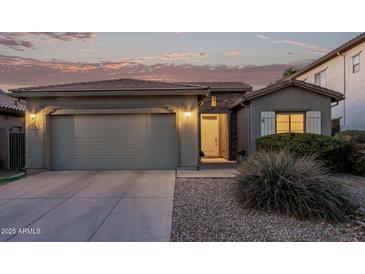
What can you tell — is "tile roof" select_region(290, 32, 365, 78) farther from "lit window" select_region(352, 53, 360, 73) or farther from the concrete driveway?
the concrete driveway

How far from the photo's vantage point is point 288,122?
1160cm

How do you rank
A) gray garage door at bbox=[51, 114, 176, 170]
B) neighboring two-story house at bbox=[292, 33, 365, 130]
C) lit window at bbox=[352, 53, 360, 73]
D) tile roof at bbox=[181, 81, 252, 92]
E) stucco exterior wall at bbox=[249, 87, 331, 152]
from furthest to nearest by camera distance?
tile roof at bbox=[181, 81, 252, 92], lit window at bbox=[352, 53, 360, 73], neighboring two-story house at bbox=[292, 33, 365, 130], stucco exterior wall at bbox=[249, 87, 331, 152], gray garage door at bbox=[51, 114, 176, 170]

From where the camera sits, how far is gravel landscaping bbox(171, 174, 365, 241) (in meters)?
4.10

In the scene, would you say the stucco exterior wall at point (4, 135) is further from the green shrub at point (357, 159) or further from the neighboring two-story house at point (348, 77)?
the neighboring two-story house at point (348, 77)

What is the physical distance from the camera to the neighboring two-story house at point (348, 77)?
1349 cm

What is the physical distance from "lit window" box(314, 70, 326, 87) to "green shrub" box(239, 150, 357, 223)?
1415 centimetres

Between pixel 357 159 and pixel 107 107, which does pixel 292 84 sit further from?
pixel 107 107

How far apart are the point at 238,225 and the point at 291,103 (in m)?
8.69

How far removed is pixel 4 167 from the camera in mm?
11344

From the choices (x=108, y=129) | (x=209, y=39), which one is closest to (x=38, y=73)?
(x=108, y=129)

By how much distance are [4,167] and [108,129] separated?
5595 millimetres

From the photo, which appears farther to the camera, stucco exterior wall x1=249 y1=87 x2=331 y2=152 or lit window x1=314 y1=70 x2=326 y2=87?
lit window x1=314 y1=70 x2=326 y2=87

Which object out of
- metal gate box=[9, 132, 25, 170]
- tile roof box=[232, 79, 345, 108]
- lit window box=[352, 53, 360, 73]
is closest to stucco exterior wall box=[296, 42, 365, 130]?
lit window box=[352, 53, 360, 73]

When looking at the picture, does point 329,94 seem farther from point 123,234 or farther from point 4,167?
point 4,167
